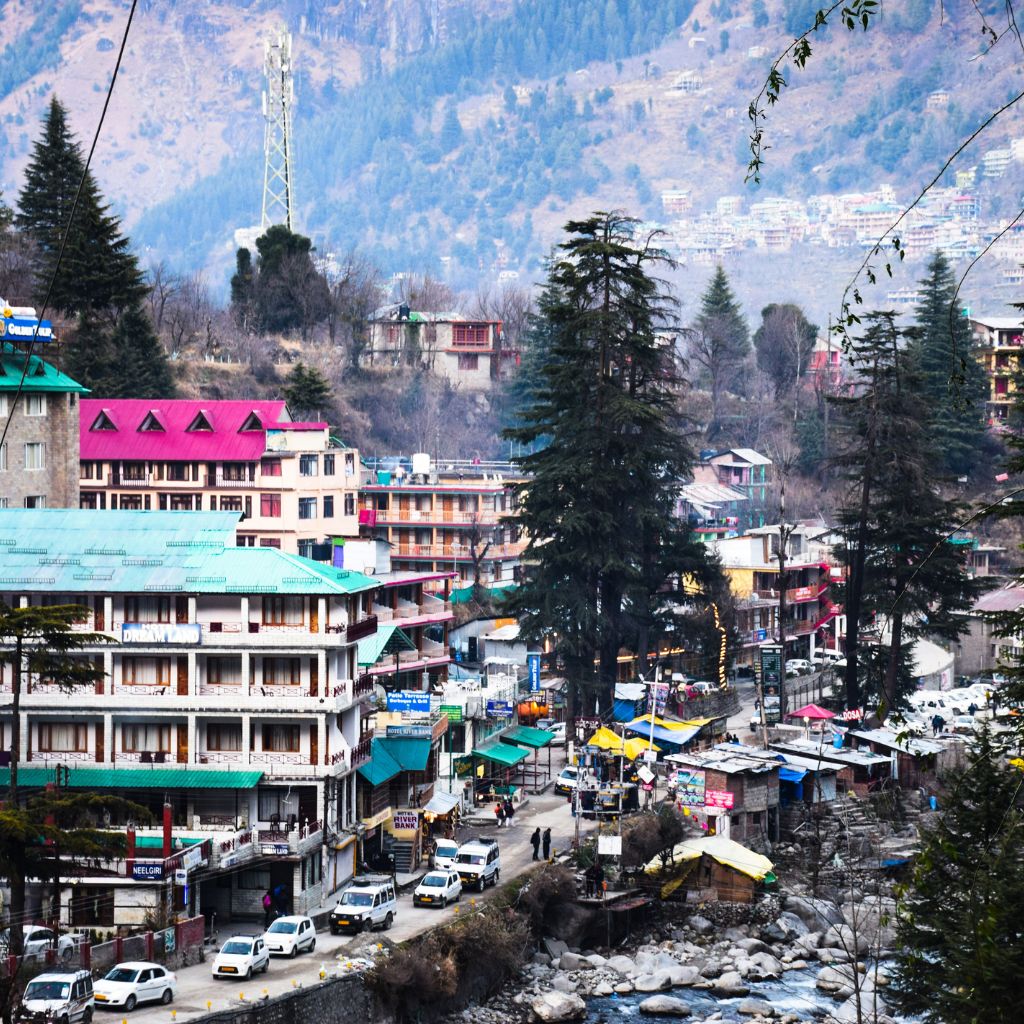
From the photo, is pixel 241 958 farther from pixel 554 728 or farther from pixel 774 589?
pixel 774 589

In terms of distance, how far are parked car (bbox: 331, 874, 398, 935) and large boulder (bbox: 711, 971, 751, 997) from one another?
8.07 m

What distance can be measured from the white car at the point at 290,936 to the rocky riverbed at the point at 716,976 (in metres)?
3.78

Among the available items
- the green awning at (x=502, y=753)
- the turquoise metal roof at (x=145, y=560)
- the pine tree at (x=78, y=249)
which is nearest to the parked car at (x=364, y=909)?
the turquoise metal roof at (x=145, y=560)

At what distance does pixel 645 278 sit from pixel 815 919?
29.5 metres

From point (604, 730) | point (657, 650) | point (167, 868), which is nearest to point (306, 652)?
point (167, 868)

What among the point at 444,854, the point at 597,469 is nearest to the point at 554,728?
the point at 597,469

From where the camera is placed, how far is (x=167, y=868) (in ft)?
143

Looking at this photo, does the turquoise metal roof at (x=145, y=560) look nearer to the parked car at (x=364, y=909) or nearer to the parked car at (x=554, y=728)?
the parked car at (x=364, y=909)

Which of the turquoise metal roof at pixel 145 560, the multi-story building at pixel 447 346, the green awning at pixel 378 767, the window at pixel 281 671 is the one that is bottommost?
the green awning at pixel 378 767

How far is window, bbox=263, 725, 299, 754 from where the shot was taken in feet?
162

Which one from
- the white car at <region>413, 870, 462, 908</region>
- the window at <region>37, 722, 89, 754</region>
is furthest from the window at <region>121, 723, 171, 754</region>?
the white car at <region>413, 870, 462, 908</region>

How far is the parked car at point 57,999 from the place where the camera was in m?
35.5

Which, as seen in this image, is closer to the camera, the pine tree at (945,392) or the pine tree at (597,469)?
the pine tree at (597,469)

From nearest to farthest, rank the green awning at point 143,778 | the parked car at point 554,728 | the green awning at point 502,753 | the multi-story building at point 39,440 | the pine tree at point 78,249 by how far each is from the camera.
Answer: the green awning at point 143,778 < the green awning at point 502,753 < the multi-story building at point 39,440 < the parked car at point 554,728 < the pine tree at point 78,249
